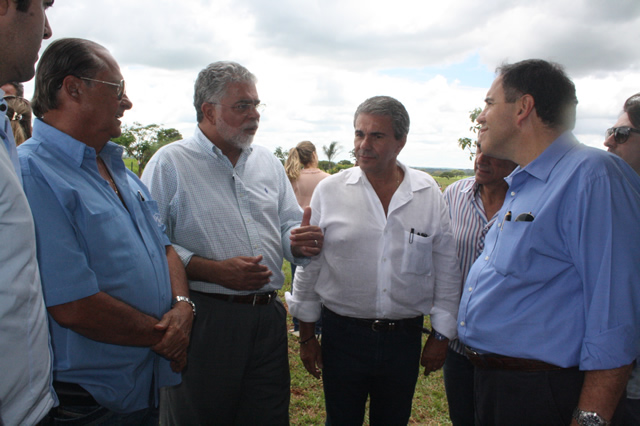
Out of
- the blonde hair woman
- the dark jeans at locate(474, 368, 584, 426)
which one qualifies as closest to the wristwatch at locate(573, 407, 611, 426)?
the dark jeans at locate(474, 368, 584, 426)

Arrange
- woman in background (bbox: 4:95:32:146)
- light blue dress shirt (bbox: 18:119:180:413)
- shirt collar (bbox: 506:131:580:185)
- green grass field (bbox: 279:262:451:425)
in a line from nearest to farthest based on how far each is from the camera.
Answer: light blue dress shirt (bbox: 18:119:180:413), shirt collar (bbox: 506:131:580:185), woman in background (bbox: 4:95:32:146), green grass field (bbox: 279:262:451:425)

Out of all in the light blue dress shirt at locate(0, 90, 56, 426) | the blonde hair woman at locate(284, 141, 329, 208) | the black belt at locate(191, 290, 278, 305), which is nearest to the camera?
the light blue dress shirt at locate(0, 90, 56, 426)

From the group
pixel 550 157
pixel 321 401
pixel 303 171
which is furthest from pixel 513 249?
pixel 303 171

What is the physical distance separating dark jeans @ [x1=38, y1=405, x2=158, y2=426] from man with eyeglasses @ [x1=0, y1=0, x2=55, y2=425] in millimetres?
523

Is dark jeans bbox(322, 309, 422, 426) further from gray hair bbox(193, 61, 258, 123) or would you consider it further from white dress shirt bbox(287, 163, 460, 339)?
gray hair bbox(193, 61, 258, 123)

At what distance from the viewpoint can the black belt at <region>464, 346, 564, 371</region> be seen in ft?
5.87

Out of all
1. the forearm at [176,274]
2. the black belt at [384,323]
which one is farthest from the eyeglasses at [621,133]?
the forearm at [176,274]

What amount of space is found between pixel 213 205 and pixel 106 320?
1011 millimetres

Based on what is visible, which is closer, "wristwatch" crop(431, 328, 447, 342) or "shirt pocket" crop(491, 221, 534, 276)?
"shirt pocket" crop(491, 221, 534, 276)

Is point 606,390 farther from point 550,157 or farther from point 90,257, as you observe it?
point 90,257

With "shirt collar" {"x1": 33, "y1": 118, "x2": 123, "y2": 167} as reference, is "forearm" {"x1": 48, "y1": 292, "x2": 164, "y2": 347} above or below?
below

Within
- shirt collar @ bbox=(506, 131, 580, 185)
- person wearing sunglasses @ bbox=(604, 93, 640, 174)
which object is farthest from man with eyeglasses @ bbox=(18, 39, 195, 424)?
person wearing sunglasses @ bbox=(604, 93, 640, 174)

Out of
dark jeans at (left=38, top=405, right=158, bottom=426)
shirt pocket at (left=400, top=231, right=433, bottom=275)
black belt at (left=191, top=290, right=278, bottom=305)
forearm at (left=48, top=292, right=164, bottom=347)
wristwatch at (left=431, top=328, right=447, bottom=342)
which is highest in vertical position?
shirt pocket at (left=400, top=231, right=433, bottom=275)

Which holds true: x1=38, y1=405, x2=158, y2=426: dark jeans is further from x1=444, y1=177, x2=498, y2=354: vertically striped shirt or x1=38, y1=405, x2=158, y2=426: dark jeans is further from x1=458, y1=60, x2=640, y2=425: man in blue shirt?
x1=444, y1=177, x2=498, y2=354: vertically striped shirt
